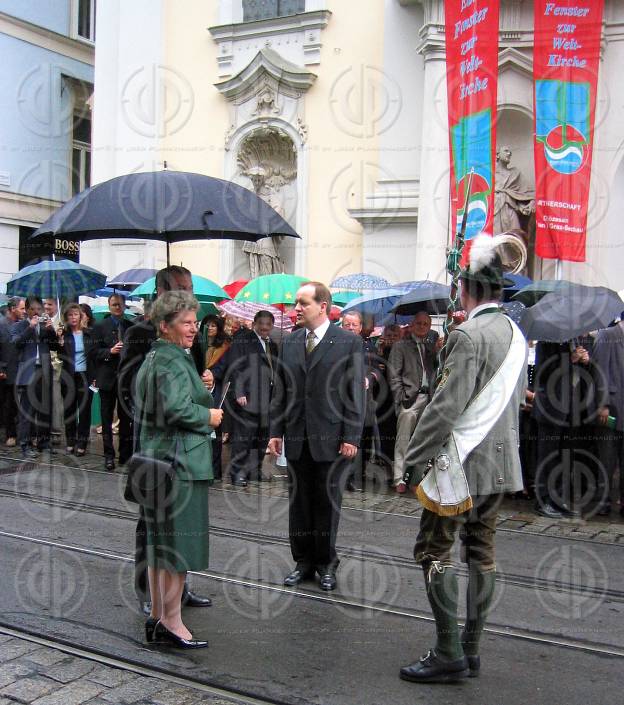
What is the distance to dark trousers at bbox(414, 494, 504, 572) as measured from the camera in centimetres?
453

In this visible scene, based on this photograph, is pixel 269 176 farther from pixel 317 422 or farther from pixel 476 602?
pixel 476 602

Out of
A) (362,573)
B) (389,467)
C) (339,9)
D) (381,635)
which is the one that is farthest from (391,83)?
(381,635)

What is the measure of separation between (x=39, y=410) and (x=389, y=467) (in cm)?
475

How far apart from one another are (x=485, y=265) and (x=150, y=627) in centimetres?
269

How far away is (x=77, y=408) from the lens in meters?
12.1

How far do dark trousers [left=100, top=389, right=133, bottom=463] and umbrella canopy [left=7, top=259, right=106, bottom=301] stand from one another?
2.26 metres

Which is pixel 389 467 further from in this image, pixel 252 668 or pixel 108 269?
pixel 108 269

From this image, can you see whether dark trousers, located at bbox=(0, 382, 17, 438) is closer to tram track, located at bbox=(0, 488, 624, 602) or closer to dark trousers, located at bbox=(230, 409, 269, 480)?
tram track, located at bbox=(0, 488, 624, 602)

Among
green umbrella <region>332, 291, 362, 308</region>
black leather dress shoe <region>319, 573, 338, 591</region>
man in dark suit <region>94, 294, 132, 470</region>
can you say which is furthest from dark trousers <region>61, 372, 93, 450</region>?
black leather dress shoe <region>319, 573, 338, 591</region>

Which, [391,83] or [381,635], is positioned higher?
[391,83]

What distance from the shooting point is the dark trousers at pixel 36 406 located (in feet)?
39.7

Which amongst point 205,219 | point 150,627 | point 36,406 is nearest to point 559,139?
point 36,406

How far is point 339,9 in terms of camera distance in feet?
57.9

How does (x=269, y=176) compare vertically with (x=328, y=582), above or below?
above
